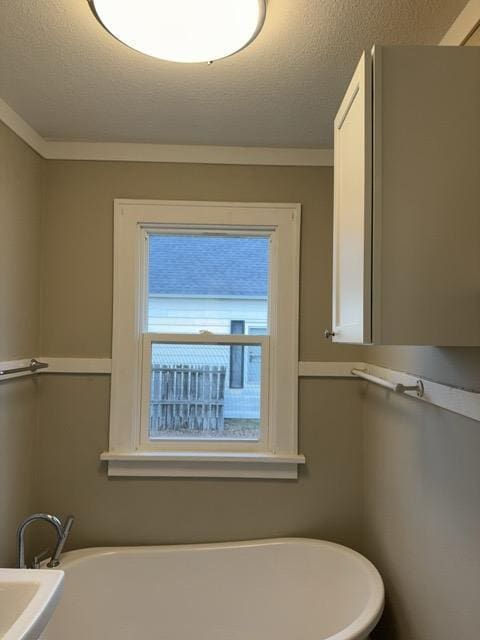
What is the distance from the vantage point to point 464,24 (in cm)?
121

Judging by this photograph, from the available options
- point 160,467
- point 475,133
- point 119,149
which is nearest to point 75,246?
point 119,149

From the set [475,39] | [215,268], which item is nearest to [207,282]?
[215,268]

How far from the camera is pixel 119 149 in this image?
2.13m

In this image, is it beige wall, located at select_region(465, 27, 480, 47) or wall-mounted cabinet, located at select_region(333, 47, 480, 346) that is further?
beige wall, located at select_region(465, 27, 480, 47)

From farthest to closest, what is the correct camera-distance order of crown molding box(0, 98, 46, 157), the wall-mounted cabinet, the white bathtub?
1. the white bathtub
2. crown molding box(0, 98, 46, 157)
3. the wall-mounted cabinet

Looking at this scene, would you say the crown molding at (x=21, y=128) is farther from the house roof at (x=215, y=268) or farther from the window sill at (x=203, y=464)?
the window sill at (x=203, y=464)

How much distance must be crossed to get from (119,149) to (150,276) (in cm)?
60

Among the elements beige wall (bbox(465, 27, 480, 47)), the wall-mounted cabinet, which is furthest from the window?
the wall-mounted cabinet

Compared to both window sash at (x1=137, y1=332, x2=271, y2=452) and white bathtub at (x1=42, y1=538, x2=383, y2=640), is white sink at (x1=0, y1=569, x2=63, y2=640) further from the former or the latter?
window sash at (x1=137, y1=332, x2=271, y2=452)

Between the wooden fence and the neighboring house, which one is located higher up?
the neighboring house

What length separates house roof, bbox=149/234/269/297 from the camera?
2234 millimetres

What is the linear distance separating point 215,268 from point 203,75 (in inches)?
35.8

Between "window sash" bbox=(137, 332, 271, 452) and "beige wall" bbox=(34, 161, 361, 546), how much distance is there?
0.16 metres

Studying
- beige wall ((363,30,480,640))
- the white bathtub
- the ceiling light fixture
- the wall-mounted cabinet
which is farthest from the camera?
the white bathtub
